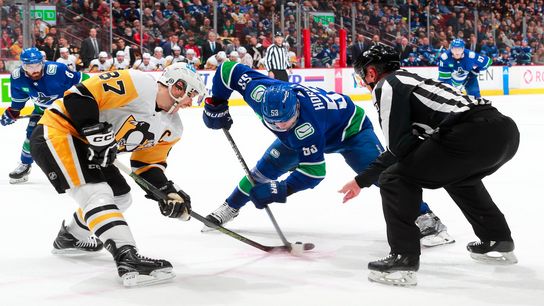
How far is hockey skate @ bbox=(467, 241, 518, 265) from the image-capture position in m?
3.35

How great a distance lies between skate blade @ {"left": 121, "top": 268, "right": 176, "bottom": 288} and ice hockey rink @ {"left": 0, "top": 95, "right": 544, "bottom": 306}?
0.03 meters

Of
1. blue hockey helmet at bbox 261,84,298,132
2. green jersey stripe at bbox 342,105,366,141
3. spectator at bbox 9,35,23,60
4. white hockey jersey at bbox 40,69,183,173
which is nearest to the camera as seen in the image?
white hockey jersey at bbox 40,69,183,173

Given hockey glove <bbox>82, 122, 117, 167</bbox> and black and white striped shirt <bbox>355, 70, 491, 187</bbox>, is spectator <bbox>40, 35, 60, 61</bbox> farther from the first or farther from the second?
black and white striped shirt <bbox>355, 70, 491, 187</bbox>

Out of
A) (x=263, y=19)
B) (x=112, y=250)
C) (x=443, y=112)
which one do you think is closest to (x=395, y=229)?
(x=443, y=112)

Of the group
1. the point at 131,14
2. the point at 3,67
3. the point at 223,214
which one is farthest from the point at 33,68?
the point at 131,14

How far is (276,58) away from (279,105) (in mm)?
9869

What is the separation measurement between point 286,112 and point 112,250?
104 centimetres

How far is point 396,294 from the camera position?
9.58 ft

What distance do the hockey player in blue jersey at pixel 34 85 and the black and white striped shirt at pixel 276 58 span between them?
23.8ft

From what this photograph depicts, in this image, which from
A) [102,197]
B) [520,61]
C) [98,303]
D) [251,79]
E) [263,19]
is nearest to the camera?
[98,303]

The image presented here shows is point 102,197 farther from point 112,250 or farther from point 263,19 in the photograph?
point 263,19

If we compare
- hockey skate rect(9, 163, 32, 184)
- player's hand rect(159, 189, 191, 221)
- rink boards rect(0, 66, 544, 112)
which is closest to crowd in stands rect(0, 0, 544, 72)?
rink boards rect(0, 66, 544, 112)

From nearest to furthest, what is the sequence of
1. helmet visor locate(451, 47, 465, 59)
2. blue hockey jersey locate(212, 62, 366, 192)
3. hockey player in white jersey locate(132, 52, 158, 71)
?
blue hockey jersey locate(212, 62, 366, 192) < helmet visor locate(451, 47, 465, 59) < hockey player in white jersey locate(132, 52, 158, 71)

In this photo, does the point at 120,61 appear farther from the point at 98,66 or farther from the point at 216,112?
the point at 216,112
